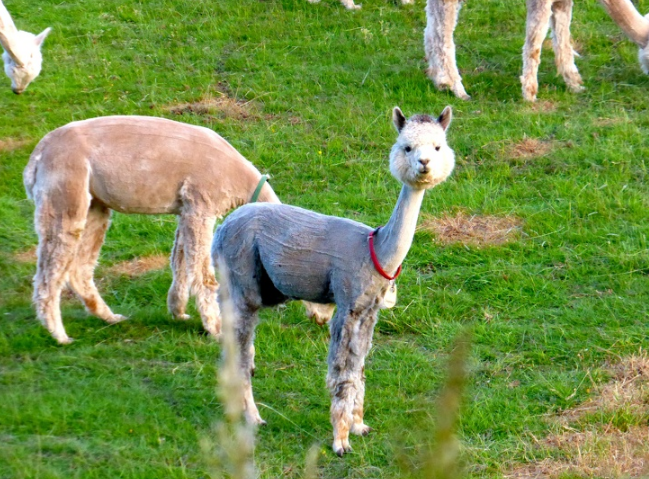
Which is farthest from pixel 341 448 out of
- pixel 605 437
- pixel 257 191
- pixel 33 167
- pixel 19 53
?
pixel 19 53

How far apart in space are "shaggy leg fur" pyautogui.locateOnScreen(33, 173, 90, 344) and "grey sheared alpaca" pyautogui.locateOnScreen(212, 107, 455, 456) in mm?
1276

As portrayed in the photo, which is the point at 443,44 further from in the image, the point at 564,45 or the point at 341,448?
the point at 341,448

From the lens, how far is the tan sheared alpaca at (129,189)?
19.7 ft

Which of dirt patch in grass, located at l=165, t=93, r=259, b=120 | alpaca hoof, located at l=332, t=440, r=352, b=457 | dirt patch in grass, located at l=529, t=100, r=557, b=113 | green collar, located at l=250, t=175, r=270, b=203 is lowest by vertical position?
dirt patch in grass, located at l=165, t=93, r=259, b=120

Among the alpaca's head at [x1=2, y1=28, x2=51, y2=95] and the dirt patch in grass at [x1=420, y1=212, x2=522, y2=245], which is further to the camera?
the dirt patch in grass at [x1=420, y1=212, x2=522, y2=245]

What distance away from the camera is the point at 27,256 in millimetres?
7477

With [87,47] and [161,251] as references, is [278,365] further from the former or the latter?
[87,47]

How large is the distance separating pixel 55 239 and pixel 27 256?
1589 mm

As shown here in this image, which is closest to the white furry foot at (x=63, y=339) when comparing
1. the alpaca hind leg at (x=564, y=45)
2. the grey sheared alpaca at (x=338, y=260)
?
the grey sheared alpaca at (x=338, y=260)

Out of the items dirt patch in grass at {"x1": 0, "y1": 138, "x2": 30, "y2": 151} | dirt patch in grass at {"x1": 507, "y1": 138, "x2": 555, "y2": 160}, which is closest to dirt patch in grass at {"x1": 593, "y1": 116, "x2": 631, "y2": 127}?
dirt patch in grass at {"x1": 507, "y1": 138, "x2": 555, "y2": 160}

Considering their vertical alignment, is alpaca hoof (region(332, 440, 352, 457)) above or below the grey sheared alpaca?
below

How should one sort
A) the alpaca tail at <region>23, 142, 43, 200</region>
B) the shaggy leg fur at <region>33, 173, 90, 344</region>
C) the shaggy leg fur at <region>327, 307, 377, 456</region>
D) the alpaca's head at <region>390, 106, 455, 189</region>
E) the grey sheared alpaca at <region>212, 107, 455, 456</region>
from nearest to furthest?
1. the alpaca's head at <region>390, 106, 455, 189</region>
2. the grey sheared alpaca at <region>212, 107, 455, 456</region>
3. the shaggy leg fur at <region>327, 307, 377, 456</region>
4. the shaggy leg fur at <region>33, 173, 90, 344</region>
5. the alpaca tail at <region>23, 142, 43, 200</region>

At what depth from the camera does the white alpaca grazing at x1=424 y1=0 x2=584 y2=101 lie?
391 inches

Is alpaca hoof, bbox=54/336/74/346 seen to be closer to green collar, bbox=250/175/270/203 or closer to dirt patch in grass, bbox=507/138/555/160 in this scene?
green collar, bbox=250/175/270/203
